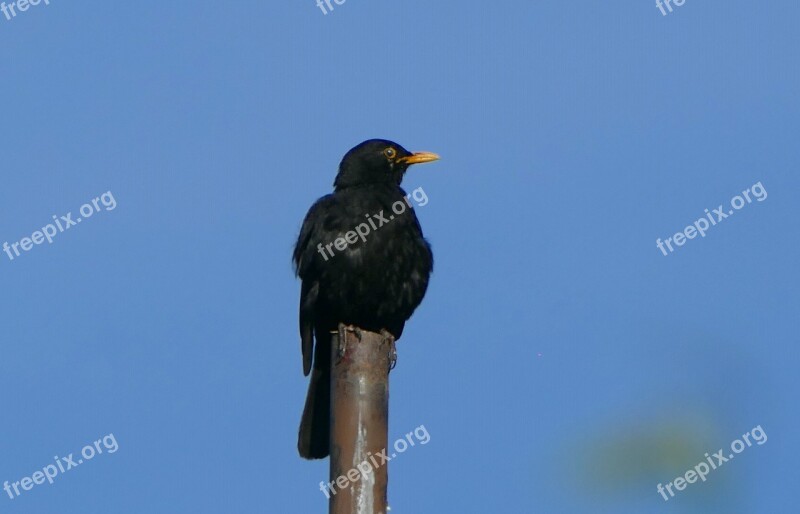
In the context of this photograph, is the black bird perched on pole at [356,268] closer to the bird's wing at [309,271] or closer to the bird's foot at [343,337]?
the bird's wing at [309,271]

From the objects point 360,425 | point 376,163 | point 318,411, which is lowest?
point 360,425

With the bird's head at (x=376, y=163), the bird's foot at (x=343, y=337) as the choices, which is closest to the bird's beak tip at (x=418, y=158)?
the bird's head at (x=376, y=163)

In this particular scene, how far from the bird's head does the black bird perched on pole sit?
253 mm

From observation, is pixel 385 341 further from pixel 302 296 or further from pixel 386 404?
pixel 302 296

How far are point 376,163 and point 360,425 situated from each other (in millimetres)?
4262

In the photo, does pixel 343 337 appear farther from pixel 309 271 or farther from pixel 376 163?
pixel 376 163

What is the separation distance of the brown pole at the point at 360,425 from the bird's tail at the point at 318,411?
165 cm

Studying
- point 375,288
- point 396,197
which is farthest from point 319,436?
point 396,197

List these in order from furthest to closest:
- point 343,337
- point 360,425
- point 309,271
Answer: point 309,271 → point 343,337 → point 360,425

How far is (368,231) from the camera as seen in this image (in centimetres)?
880

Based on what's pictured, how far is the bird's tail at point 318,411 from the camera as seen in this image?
808 cm

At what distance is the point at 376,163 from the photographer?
9.66m

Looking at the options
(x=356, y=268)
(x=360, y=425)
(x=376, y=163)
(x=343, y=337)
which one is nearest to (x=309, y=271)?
(x=356, y=268)

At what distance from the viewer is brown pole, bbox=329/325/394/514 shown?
533cm
